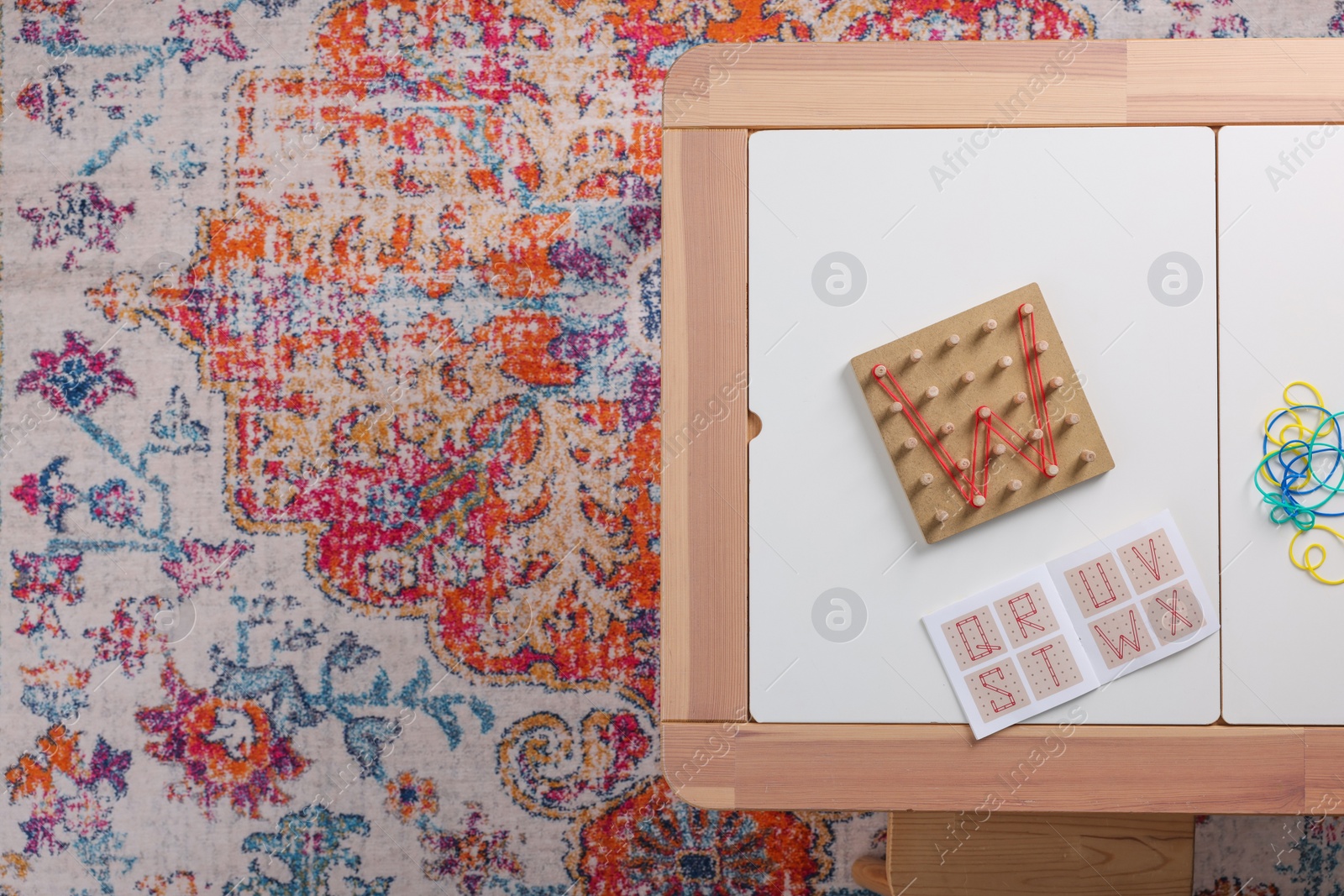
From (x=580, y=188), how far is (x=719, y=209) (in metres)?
0.70

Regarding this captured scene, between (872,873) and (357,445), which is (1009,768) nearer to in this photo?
(872,873)

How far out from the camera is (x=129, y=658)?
5.41 ft

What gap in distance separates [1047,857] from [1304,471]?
1.98ft

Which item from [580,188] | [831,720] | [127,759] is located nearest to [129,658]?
[127,759]

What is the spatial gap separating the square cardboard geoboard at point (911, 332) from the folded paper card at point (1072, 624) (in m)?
0.02

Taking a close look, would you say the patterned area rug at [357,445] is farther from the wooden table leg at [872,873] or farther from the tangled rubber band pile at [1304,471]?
the tangled rubber band pile at [1304,471]

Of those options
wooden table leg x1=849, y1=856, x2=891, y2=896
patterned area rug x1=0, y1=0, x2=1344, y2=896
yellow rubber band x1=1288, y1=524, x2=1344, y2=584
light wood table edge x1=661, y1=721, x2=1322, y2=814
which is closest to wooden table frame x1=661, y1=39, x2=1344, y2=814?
light wood table edge x1=661, y1=721, x2=1322, y2=814

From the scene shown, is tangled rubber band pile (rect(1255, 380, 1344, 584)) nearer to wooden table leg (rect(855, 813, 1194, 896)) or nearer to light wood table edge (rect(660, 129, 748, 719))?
wooden table leg (rect(855, 813, 1194, 896))

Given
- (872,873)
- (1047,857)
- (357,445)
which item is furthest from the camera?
(357,445)

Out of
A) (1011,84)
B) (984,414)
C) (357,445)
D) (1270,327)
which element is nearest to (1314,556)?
(1270,327)

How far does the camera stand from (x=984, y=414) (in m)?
1.00

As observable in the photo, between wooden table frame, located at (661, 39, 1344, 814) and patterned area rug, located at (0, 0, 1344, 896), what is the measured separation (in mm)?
628

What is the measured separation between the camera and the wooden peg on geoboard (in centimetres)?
100

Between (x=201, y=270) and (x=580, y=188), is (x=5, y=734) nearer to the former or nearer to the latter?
(x=201, y=270)
